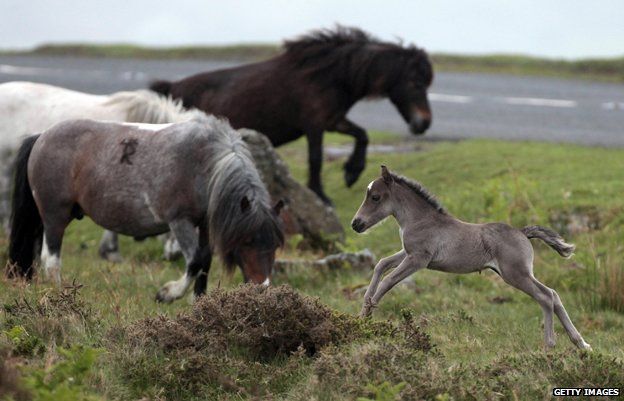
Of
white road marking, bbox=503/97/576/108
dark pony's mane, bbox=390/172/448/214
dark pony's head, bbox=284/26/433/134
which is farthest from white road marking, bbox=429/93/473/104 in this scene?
dark pony's mane, bbox=390/172/448/214

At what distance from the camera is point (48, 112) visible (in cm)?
1319

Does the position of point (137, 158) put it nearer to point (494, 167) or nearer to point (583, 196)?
point (583, 196)

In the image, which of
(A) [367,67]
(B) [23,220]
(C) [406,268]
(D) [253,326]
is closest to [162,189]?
(B) [23,220]

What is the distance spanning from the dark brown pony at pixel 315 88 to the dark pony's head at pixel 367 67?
0.04 feet

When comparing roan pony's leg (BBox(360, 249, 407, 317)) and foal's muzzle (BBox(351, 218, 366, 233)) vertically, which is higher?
foal's muzzle (BBox(351, 218, 366, 233))

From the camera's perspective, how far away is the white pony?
1235 cm

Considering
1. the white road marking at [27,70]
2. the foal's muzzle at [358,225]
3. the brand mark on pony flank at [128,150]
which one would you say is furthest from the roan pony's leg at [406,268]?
the white road marking at [27,70]

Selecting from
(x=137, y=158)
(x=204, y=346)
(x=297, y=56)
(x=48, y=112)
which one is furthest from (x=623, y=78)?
(x=204, y=346)

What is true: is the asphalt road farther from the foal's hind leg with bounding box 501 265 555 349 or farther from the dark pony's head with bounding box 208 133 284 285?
the foal's hind leg with bounding box 501 265 555 349

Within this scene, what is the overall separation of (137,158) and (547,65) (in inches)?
987

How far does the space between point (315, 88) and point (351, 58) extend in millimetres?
673

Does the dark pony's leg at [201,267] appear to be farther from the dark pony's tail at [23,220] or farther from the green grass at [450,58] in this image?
the green grass at [450,58]
